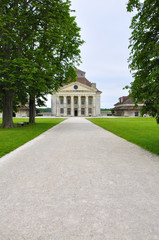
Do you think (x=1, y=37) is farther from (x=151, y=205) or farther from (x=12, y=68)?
(x=151, y=205)

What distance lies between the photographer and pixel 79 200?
3303 millimetres

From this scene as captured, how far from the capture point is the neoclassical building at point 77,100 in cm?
8719

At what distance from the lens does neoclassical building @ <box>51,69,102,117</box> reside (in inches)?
3433

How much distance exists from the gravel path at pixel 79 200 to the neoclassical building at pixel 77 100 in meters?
82.4

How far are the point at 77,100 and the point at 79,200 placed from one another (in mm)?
89175

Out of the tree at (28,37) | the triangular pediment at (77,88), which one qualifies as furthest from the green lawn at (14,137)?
the triangular pediment at (77,88)

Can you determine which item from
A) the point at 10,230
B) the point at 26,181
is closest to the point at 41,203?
the point at 10,230

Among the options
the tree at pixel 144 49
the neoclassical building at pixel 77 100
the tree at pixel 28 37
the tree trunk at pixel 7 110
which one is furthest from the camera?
the neoclassical building at pixel 77 100

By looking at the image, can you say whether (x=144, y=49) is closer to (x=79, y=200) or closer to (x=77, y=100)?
(x=79, y=200)

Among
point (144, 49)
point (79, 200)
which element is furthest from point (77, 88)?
point (79, 200)

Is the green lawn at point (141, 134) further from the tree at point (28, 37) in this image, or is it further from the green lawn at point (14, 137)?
the tree at point (28, 37)

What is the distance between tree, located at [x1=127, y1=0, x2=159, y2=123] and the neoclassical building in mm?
78066

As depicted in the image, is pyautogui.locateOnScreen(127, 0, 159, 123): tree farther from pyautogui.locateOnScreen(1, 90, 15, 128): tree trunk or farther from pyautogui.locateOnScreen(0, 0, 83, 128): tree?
pyautogui.locateOnScreen(1, 90, 15, 128): tree trunk

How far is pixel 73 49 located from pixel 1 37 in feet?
28.5
